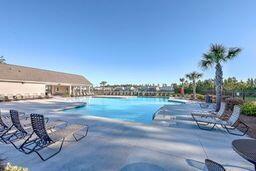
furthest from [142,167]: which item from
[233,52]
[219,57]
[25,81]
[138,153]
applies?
[25,81]

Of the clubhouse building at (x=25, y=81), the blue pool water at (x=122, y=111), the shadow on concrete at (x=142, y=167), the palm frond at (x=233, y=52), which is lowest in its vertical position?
the blue pool water at (x=122, y=111)

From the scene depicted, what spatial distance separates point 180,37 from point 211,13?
6742 millimetres

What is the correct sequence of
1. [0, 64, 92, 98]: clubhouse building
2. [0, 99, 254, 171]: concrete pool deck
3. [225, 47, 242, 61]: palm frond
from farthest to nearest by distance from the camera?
1. [0, 64, 92, 98]: clubhouse building
2. [225, 47, 242, 61]: palm frond
3. [0, 99, 254, 171]: concrete pool deck

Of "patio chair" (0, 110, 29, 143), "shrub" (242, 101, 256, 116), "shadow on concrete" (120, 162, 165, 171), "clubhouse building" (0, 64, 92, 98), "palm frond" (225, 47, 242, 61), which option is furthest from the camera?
"clubhouse building" (0, 64, 92, 98)

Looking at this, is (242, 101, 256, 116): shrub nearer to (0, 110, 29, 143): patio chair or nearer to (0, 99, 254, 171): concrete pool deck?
(0, 99, 254, 171): concrete pool deck

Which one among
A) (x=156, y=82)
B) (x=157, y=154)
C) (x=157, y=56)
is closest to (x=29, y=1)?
(x=157, y=154)

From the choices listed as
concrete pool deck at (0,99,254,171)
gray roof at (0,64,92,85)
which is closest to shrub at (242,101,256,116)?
concrete pool deck at (0,99,254,171)

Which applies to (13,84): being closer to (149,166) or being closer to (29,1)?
(29,1)

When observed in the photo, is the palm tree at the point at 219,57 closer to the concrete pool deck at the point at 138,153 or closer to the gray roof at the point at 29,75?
the concrete pool deck at the point at 138,153


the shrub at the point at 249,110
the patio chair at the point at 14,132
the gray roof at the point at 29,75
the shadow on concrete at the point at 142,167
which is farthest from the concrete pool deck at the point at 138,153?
the gray roof at the point at 29,75

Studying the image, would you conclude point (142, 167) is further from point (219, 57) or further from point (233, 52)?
point (233, 52)

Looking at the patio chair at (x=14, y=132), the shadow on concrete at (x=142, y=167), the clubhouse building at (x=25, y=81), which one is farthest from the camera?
the clubhouse building at (x=25, y=81)

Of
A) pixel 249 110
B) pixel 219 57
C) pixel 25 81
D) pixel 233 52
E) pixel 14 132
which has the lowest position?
pixel 14 132

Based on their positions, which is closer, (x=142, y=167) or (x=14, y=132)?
(x=142, y=167)
